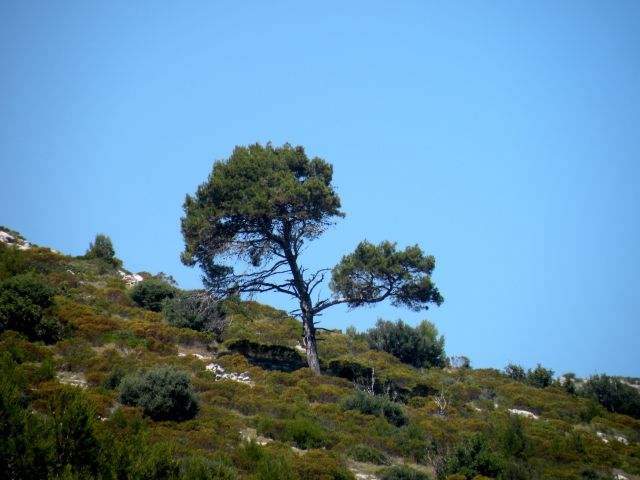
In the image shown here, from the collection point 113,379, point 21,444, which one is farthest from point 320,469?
point 113,379

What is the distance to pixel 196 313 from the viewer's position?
26.2m

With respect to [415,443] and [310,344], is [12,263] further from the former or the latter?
[415,443]

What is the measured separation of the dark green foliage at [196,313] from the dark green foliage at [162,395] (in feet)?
30.1

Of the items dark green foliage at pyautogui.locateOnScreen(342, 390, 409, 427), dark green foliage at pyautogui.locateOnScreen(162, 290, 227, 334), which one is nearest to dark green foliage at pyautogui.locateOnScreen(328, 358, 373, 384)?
dark green foliage at pyautogui.locateOnScreen(342, 390, 409, 427)

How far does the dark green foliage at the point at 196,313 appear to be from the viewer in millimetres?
25812

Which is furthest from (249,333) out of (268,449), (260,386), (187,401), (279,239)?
(268,449)

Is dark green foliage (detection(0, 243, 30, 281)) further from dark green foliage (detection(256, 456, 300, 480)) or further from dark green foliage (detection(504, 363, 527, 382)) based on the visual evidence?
dark green foliage (detection(504, 363, 527, 382))

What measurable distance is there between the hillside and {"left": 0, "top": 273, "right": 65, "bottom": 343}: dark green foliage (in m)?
0.04

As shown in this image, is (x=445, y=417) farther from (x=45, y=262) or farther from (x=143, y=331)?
(x=45, y=262)

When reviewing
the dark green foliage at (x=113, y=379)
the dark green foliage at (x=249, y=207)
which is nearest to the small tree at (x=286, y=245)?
the dark green foliage at (x=249, y=207)

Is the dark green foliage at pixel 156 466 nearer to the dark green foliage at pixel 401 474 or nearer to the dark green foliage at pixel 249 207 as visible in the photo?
the dark green foliage at pixel 401 474

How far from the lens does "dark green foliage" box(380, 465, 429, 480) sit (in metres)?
13.7

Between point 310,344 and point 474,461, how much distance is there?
10.9 m

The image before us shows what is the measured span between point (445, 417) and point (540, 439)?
3.56m
